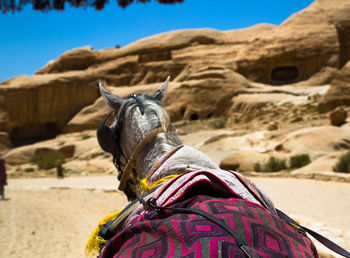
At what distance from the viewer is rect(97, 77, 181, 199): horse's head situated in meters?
2.08

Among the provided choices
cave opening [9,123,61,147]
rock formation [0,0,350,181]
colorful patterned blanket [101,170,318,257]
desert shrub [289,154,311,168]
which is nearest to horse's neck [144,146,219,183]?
colorful patterned blanket [101,170,318,257]

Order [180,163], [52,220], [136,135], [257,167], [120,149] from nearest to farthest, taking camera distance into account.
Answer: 1. [180,163]
2. [136,135]
3. [120,149]
4. [52,220]
5. [257,167]

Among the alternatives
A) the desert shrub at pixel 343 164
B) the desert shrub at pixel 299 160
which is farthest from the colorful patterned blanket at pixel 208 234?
the desert shrub at pixel 299 160

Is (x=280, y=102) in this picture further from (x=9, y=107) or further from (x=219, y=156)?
(x=9, y=107)

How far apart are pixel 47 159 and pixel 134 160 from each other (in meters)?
23.9

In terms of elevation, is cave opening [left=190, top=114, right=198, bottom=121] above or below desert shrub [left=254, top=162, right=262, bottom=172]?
below

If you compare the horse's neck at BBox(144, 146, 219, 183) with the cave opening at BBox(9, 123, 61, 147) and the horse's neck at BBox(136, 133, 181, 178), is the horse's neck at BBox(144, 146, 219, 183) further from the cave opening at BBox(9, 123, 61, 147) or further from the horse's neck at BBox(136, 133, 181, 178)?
the cave opening at BBox(9, 123, 61, 147)

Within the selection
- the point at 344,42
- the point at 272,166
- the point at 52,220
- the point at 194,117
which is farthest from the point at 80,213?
the point at 344,42

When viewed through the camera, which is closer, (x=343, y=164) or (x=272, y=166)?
(x=343, y=164)

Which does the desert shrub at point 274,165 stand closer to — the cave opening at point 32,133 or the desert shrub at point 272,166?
the desert shrub at point 272,166

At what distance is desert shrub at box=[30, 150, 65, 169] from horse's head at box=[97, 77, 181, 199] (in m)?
19.8

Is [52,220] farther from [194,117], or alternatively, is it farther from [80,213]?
[194,117]

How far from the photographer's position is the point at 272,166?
40.8 ft

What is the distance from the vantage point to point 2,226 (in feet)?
23.7
